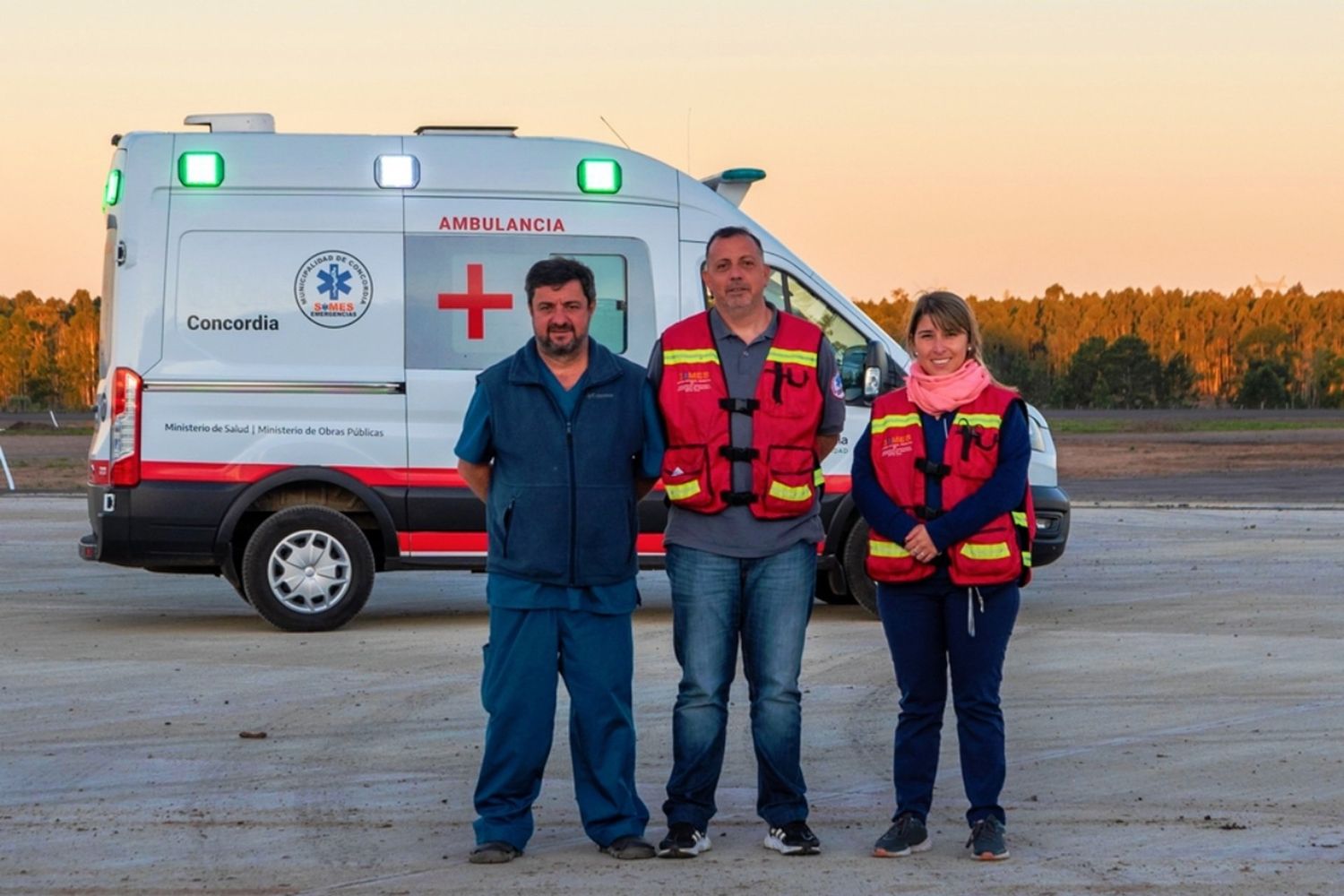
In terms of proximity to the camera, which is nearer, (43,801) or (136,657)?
(43,801)

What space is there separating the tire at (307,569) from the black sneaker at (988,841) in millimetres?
6033

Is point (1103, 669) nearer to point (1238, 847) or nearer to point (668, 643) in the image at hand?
point (668, 643)

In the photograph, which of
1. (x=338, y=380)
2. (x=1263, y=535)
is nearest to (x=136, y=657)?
(x=338, y=380)

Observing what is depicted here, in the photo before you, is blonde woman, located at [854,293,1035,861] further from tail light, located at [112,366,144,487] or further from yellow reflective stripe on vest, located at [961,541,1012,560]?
tail light, located at [112,366,144,487]

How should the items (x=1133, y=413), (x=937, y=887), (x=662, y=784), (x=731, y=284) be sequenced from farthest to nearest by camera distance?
(x=1133, y=413), (x=662, y=784), (x=731, y=284), (x=937, y=887)

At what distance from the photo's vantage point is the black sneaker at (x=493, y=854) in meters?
5.75

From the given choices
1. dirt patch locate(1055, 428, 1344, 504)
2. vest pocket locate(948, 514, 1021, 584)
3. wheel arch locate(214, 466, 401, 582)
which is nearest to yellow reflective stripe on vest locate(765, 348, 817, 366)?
vest pocket locate(948, 514, 1021, 584)

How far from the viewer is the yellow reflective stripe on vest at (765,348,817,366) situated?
5.88 metres

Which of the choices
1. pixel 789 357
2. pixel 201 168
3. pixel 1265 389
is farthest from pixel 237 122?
pixel 1265 389

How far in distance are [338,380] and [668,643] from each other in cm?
239

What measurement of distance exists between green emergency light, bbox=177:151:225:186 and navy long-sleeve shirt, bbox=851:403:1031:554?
20.1 ft

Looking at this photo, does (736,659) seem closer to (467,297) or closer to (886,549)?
(886,549)

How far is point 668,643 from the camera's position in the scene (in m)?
11.0

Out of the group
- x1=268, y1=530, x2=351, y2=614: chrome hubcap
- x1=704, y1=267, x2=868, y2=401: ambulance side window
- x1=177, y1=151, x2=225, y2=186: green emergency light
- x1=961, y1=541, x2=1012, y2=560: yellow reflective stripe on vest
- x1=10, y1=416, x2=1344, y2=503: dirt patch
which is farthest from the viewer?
x1=10, y1=416, x2=1344, y2=503: dirt patch
